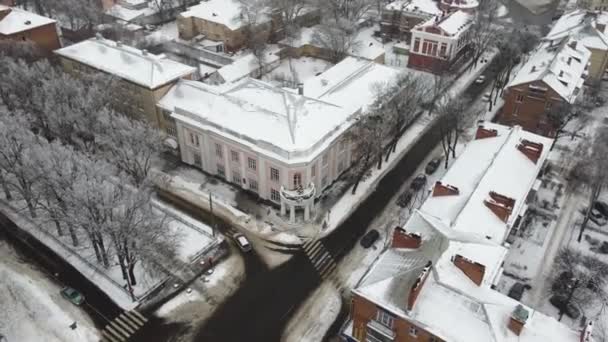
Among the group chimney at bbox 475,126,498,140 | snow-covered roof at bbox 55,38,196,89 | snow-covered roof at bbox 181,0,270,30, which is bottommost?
chimney at bbox 475,126,498,140

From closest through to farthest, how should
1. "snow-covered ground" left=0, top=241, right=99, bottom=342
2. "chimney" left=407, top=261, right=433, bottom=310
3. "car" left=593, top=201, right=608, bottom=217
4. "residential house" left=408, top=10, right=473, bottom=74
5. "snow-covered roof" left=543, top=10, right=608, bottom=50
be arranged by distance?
"chimney" left=407, top=261, right=433, bottom=310 → "snow-covered ground" left=0, top=241, right=99, bottom=342 → "car" left=593, top=201, right=608, bottom=217 → "snow-covered roof" left=543, top=10, right=608, bottom=50 → "residential house" left=408, top=10, right=473, bottom=74

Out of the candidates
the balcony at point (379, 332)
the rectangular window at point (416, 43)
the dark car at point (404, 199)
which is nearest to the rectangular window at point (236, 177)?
the dark car at point (404, 199)

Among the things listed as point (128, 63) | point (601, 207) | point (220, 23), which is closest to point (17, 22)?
point (128, 63)

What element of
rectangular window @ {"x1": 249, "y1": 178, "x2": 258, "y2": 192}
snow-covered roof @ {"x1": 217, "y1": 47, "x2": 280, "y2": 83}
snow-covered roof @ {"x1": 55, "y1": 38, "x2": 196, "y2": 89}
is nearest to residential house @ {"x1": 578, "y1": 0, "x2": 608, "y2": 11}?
snow-covered roof @ {"x1": 217, "y1": 47, "x2": 280, "y2": 83}

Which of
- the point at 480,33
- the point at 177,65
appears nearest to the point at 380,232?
the point at 177,65

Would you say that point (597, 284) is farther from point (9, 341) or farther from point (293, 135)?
point (9, 341)

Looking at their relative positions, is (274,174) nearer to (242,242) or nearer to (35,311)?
(242,242)

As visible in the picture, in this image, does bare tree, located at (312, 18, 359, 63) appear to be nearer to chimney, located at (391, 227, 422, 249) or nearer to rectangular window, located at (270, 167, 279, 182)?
rectangular window, located at (270, 167, 279, 182)
